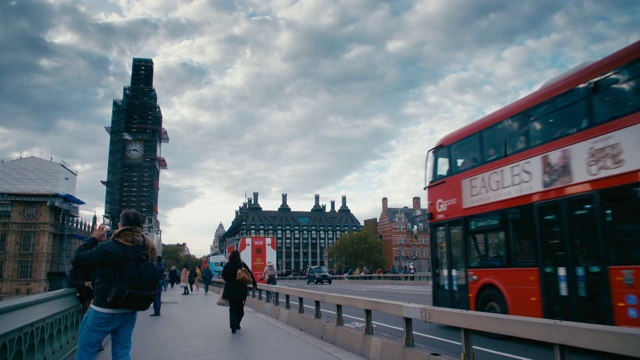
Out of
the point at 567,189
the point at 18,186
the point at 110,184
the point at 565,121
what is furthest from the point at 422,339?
the point at 110,184

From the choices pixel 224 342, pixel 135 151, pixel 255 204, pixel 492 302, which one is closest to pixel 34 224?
Answer: pixel 255 204

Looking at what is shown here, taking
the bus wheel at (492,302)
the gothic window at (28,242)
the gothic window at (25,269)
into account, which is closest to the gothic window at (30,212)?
the gothic window at (28,242)

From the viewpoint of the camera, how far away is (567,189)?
8.42 metres

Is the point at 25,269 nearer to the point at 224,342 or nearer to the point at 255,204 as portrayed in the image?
the point at 255,204

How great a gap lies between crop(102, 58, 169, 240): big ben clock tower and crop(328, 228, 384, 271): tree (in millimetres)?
87849

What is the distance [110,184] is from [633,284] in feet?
565

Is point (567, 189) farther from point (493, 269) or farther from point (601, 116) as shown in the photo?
point (493, 269)

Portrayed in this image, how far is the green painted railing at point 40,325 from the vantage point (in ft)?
15.2

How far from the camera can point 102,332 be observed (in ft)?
15.6

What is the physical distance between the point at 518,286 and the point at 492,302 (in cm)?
88

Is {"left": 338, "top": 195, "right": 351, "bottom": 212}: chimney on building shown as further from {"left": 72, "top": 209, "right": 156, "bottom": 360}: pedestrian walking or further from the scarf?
{"left": 72, "top": 209, "right": 156, "bottom": 360}: pedestrian walking

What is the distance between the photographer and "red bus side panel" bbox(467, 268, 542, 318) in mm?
9016

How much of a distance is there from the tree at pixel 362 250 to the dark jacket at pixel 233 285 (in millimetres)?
81681

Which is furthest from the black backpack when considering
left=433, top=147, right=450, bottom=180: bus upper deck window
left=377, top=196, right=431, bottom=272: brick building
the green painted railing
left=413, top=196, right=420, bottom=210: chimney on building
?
left=377, top=196, right=431, bottom=272: brick building
